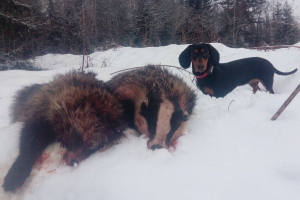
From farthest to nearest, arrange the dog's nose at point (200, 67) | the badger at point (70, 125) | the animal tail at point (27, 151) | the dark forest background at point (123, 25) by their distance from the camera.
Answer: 1. the dark forest background at point (123, 25)
2. the dog's nose at point (200, 67)
3. the badger at point (70, 125)
4. the animal tail at point (27, 151)

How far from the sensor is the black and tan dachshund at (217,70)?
5199 mm

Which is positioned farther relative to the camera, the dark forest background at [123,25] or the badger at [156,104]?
the dark forest background at [123,25]

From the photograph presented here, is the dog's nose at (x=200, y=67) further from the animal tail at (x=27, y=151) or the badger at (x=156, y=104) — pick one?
the animal tail at (x=27, y=151)

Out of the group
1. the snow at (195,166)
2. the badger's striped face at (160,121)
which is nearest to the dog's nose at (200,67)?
the snow at (195,166)

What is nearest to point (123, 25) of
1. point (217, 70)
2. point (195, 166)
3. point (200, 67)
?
point (217, 70)

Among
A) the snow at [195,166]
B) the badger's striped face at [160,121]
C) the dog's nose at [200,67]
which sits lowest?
the snow at [195,166]

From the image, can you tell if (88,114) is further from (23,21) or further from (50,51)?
(50,51)

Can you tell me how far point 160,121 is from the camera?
2.51m

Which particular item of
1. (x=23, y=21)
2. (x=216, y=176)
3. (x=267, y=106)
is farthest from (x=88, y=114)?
(x=23, y=21)

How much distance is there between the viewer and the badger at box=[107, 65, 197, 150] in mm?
2492

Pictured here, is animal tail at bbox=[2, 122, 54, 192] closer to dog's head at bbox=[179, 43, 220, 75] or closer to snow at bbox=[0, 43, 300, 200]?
snow at bbox=[0, 43, 300, 200]

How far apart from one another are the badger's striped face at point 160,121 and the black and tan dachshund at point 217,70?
101 inches

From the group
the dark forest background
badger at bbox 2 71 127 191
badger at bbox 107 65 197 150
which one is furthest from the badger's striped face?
the dark forest background

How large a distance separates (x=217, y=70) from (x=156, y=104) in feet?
10.3
